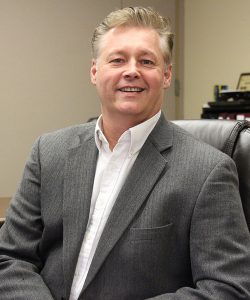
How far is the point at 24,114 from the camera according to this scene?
10.8ft

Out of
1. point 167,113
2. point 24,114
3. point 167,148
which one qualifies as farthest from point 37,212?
point 167,113

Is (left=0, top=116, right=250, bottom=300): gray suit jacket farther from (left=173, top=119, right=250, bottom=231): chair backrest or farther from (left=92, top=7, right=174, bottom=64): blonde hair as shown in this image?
(left=92, top=7, right=174, bottom=64): blonde hair

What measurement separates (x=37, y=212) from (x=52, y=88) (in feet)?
7.10

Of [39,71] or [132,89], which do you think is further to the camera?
[39,71]

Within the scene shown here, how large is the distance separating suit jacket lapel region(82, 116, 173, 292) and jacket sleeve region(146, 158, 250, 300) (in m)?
0.15

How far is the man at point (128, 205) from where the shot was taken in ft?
3.71

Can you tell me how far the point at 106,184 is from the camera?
131cm

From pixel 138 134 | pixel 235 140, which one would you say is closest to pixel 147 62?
pixel 138 134

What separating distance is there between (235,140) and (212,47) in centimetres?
230

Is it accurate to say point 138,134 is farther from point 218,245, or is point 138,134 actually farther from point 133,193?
point 218,245

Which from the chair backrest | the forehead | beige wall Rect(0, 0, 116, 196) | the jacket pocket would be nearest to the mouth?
the forehead

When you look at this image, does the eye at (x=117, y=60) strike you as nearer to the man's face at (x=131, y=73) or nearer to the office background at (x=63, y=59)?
the man's face at (x=131, y=73)

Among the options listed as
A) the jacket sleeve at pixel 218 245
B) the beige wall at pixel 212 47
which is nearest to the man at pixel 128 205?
the jacket sleeve at pixel 218 245

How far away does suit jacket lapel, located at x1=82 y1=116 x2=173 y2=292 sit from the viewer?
1.18 m
